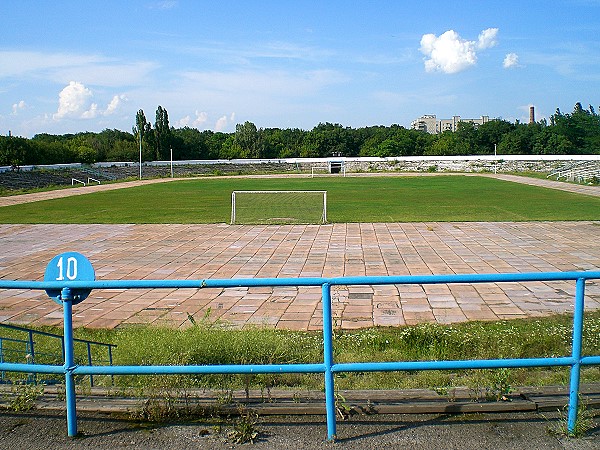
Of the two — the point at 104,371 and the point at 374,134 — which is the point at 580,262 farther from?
the point at 374,134

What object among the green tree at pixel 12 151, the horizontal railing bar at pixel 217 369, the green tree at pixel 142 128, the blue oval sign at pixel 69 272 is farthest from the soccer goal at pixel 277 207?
the green tree at pixel 142 128

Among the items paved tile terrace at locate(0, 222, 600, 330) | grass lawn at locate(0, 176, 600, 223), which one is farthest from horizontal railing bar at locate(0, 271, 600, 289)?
grass lawn at locate(0, 176, 600, 223)

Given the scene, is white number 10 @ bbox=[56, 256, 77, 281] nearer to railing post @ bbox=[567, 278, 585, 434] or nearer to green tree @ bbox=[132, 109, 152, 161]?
railing post @ bbox=[567, 278, 585, 434]

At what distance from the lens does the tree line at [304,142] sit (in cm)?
8612

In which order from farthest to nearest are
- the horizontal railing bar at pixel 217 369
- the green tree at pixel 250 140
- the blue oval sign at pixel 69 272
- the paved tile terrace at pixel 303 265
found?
the green tree at pixel 250 140
the paved tile terrace at pixel 303 265
the blue oval sign at pixel 69 272
the horizontal railing bar at pixel 217 369

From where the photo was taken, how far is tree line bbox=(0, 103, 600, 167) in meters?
86.1

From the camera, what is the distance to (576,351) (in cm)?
388

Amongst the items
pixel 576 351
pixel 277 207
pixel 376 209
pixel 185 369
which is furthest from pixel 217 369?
pixel 376 209

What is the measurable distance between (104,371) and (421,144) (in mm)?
105349

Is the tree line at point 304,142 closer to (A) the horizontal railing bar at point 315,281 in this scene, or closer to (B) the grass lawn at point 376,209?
(B) the grass lawn at point 376,209

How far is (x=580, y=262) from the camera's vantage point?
12.4 m

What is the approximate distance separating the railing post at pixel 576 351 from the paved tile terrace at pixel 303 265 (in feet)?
14.1

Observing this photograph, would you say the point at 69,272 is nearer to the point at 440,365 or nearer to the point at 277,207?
the point at 440,365

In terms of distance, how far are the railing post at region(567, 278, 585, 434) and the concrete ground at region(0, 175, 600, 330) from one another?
414cm
